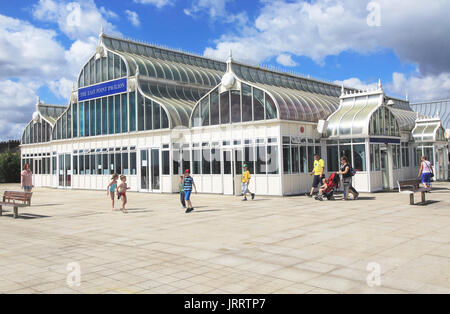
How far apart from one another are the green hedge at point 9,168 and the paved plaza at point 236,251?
34805 mm

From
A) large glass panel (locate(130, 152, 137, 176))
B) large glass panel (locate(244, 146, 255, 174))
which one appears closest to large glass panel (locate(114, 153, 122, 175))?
large glass panel (locate(130, 152, 137, 176))

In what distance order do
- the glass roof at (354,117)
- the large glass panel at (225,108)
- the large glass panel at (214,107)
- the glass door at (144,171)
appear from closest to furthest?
the glass roof at (354,117), the large glass panel at (225,108), the large glass panel at (214,107), the glass door at (144,171)

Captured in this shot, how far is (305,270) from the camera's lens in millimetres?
7055

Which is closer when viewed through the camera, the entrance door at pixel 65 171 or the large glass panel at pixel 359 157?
the large glass panel at pixel 359 157

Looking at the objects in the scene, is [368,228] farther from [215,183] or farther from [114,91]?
[114,91]

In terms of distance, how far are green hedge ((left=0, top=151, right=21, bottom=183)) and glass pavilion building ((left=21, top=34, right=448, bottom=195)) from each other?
10.1 m

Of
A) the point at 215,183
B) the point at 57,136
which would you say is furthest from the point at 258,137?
the point at 57,136

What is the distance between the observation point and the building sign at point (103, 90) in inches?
1137

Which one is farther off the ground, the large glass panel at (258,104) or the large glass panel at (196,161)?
the large glass panel at (258,104)

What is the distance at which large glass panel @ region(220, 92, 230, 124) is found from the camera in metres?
23.4

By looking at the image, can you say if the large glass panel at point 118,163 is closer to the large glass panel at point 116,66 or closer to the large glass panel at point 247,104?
the large glass panel at point 116,66

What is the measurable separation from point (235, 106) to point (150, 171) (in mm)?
7717

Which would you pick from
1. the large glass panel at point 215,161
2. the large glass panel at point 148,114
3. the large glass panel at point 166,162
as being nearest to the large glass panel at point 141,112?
the large glass panel at point 148,114

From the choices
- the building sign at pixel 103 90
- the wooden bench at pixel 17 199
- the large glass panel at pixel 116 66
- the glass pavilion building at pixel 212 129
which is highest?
the large glass panel at pixel 116 66
